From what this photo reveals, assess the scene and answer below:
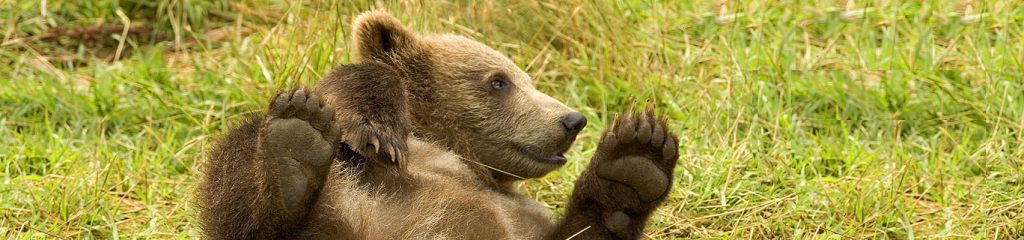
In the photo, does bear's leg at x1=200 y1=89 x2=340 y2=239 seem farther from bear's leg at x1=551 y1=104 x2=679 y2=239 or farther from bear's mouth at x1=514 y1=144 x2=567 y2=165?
bear's mouth at x1=514 y1=144 x2=567 y2=165

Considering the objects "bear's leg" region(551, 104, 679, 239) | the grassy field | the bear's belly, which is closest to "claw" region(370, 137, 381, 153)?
the bear's belly

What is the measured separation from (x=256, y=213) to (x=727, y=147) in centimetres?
285

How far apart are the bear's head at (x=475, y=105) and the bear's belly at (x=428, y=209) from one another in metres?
0.18

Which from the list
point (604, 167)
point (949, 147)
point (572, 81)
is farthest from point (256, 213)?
point (949, 147)

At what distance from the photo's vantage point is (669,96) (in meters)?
7.00

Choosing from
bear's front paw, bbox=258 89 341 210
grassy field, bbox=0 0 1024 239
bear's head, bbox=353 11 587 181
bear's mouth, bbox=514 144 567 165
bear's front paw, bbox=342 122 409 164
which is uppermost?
bear's front paw, bbox=258 89 341 210

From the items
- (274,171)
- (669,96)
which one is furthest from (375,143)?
(669,96)

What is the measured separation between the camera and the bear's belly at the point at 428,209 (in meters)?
4.26

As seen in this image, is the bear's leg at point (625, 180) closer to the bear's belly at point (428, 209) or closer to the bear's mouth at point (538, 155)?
the bear's belly at point (428, 209)

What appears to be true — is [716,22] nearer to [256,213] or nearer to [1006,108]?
[1006,108]

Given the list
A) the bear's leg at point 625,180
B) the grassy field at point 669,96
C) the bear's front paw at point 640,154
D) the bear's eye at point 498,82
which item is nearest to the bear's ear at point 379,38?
the bear's eye at point 498,82

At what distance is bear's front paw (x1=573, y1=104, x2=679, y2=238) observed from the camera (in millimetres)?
4293

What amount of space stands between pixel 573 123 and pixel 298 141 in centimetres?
134

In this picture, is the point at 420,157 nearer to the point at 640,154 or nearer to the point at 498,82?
the point at 498,82
